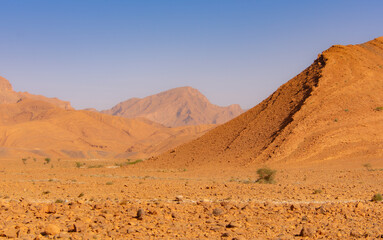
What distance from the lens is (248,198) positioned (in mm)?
14047

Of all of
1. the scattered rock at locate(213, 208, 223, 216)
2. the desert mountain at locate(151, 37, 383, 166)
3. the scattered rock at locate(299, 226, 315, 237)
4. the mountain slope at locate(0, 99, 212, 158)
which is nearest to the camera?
the scattered rock at locate(299, 226, 315, 237)

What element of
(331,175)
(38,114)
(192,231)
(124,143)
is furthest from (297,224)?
(38,114)

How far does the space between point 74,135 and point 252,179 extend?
77.6 metres

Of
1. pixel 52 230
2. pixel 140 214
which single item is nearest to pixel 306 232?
pixel 140 214

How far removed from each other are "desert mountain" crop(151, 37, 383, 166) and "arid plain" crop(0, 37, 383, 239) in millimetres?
98

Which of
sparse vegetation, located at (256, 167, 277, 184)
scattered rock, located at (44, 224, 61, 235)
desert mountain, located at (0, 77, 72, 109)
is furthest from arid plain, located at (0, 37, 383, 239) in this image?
desert mountain, located at (0, 77, 72, 109)

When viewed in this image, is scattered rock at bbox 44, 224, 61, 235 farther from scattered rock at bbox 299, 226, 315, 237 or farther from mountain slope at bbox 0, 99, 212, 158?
mountain slope at bbox 0, 99, 212, 158

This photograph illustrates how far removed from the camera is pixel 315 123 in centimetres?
3553

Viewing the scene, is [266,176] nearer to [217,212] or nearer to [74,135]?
[217,212]

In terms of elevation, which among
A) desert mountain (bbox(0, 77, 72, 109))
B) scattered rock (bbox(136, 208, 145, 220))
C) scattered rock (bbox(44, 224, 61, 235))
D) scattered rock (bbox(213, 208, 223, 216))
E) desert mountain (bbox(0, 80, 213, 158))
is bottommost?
scattered rock (bbox(213, 208, 223, 216))

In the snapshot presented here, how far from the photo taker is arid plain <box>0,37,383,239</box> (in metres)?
9.63

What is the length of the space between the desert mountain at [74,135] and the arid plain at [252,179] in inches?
61.1

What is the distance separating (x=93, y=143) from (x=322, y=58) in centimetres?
6213

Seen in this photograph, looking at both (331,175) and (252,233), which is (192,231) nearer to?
(252,233)
